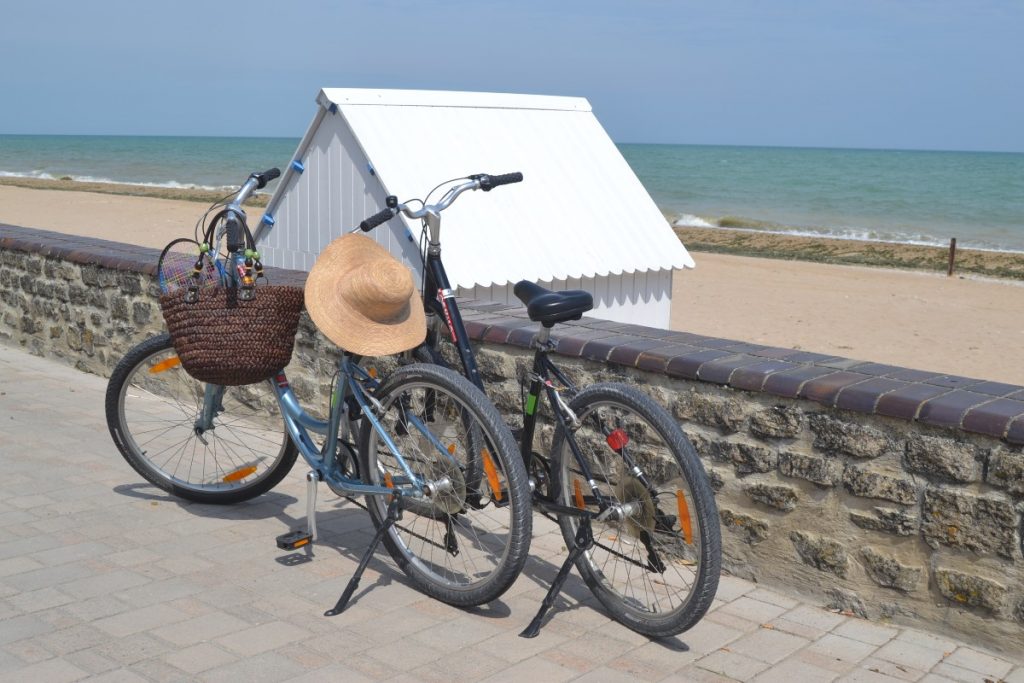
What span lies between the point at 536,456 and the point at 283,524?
134cm

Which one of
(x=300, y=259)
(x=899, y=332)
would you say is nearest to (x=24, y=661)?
(x=300, y=259)

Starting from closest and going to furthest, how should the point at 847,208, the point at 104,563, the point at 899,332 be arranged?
the point at 104,563 → the point at 899,332 → the point at 847,208

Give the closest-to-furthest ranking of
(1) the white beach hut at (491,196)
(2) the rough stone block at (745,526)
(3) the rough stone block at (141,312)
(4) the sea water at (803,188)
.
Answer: (2) the rough stone block at (745,526) < (1) the white beach hut at (491,196) < (3) the rough stone block at (141,312) < (4) the sea water at (803,188)

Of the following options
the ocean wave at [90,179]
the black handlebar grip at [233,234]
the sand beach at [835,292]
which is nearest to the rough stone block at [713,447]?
the black handlebar grip at [233,234]

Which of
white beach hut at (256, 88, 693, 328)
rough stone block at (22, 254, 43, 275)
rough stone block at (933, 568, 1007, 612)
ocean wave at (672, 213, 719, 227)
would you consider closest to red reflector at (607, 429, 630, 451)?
rough stone block at (933, 568, 1007, 612)

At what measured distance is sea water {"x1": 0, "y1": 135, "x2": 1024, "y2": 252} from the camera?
138ft

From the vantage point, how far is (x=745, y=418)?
4.11m

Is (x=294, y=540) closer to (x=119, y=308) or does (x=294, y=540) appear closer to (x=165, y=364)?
(x=165, y=364)

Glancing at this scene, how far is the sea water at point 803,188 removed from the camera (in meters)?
42.1

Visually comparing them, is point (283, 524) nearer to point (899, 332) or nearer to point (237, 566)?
point (237, 566)

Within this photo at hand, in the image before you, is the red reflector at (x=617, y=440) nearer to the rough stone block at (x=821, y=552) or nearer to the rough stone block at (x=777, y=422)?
the rough stone block at (x=777, y=422)

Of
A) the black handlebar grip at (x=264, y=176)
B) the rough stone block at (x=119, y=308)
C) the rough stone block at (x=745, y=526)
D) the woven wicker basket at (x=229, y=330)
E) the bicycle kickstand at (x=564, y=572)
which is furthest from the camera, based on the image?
the rough stone block at (x=119, y=308)

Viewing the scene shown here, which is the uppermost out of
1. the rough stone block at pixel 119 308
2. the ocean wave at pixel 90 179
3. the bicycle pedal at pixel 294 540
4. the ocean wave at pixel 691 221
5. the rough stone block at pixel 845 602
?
the ocean wave at pixel 90 179

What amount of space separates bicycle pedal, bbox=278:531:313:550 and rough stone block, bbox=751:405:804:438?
5.87 ft
